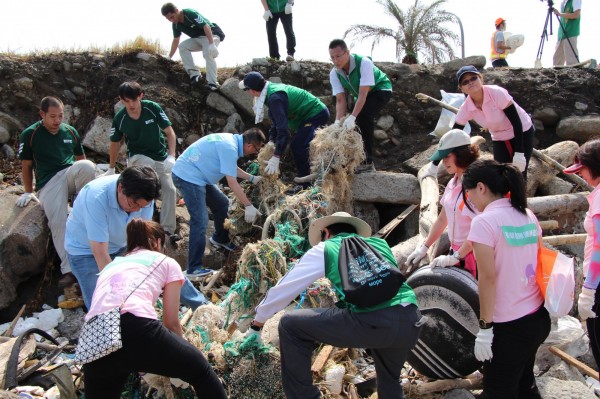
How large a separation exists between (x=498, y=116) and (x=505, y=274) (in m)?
2.47

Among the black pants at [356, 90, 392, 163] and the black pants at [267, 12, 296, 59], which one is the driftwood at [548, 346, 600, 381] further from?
the black pants at [267, 12, 296, 59]

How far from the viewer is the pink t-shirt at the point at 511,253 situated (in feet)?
9.44

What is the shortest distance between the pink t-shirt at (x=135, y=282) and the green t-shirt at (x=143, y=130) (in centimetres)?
325

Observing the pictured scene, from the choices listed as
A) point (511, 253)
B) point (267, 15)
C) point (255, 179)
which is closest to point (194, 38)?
point (267, 15)

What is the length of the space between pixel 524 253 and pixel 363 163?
395 centimetres

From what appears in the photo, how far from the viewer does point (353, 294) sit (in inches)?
108

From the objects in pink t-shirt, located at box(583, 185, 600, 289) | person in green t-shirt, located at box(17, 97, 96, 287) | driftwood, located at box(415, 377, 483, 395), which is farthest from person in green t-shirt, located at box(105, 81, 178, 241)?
pink t-shirt, located at box(583, 185, 600, 289)

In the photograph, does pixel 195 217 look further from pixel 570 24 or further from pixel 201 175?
pixel 570 24

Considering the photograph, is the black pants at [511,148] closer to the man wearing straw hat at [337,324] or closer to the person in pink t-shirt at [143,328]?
the man wearing straw hat at [337,324]

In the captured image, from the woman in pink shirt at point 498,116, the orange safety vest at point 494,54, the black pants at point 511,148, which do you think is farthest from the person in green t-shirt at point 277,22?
the black pants at point 511,148

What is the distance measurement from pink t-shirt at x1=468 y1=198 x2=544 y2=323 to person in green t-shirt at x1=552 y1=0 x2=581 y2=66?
725 centimetres

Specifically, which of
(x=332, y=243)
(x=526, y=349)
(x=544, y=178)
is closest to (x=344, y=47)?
(x=544, y=178)

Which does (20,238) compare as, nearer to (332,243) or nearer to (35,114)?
(35,114)

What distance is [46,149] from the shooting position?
568cm
